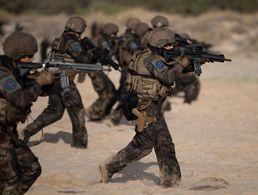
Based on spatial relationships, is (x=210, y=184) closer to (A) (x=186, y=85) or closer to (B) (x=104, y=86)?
(B) (x=104, y=86)

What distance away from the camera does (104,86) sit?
41.5 feet

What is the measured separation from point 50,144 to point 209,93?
24.8 feet

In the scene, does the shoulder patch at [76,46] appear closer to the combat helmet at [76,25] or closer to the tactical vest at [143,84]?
the combat helmet at [76,25]

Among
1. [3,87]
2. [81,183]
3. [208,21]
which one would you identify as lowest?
[81,183]

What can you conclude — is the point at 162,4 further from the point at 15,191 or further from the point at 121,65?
the point at 15,191

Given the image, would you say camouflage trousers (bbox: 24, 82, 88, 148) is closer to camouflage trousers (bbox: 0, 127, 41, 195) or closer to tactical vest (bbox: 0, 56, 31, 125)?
camouflage trousers (bbox: 0, 127, 41, 195)

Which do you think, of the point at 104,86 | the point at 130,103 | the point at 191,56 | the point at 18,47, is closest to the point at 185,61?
the point at 191,56

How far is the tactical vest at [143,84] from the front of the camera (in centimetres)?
767

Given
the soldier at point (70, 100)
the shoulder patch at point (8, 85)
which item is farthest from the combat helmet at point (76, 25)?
the shoulder patch at point (8, 85)

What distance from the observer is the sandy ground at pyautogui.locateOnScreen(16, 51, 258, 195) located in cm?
809

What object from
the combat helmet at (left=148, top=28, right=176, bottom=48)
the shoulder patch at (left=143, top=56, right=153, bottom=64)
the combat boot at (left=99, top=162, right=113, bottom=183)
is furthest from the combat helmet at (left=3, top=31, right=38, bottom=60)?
the combat boot at (left=99, top=162, right=113, bottom=183)

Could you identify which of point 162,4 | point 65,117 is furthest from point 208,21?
point 65,117

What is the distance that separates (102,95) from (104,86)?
0.70ft

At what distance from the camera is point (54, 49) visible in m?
10.1
